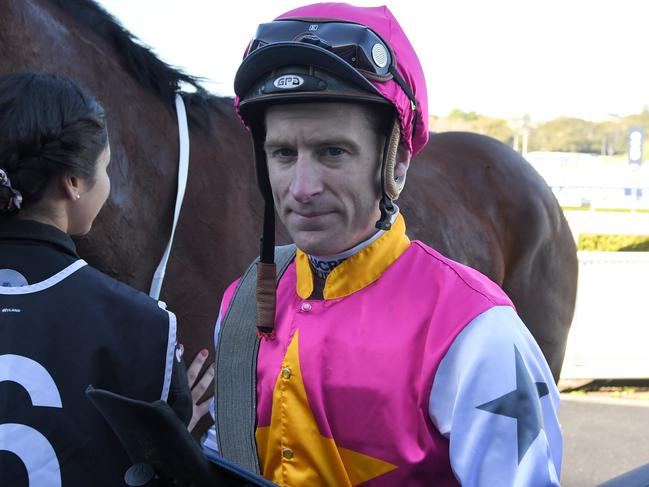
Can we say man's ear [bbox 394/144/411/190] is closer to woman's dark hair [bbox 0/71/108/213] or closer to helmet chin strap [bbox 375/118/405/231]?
helmet chin strap [bbox 375/118/405/231]

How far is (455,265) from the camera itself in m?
1.30

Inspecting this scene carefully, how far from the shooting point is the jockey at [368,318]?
3.62 feet

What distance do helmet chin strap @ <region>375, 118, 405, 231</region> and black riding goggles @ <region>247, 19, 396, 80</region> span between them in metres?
0.11

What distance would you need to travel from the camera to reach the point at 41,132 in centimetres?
137

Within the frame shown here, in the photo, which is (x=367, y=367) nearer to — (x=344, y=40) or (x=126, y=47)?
(x=344, y=40)

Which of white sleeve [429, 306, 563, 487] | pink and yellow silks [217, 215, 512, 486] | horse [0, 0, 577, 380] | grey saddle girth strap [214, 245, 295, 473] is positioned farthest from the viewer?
horse [0, 0, 577, 380]

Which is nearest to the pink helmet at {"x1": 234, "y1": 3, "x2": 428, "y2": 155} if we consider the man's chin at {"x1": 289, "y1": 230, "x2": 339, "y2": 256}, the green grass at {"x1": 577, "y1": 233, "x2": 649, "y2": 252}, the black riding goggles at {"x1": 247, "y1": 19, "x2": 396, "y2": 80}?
the black riding goggles at {"x1": 247, "y1": 19, "x2": 396, "y2": 80}

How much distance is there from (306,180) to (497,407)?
49cm

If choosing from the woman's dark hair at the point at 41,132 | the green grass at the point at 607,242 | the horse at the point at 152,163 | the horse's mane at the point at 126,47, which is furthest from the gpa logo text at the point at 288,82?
the green grass at the point at 607,242

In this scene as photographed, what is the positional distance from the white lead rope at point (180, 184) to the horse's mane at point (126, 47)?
3.0 inches

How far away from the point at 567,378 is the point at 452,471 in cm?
514

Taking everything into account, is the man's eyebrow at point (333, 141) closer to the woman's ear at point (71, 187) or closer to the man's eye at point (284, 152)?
the man's eye at point (284, 152)

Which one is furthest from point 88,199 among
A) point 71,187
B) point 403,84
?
point 403,84

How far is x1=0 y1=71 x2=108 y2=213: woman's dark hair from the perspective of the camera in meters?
1.37
